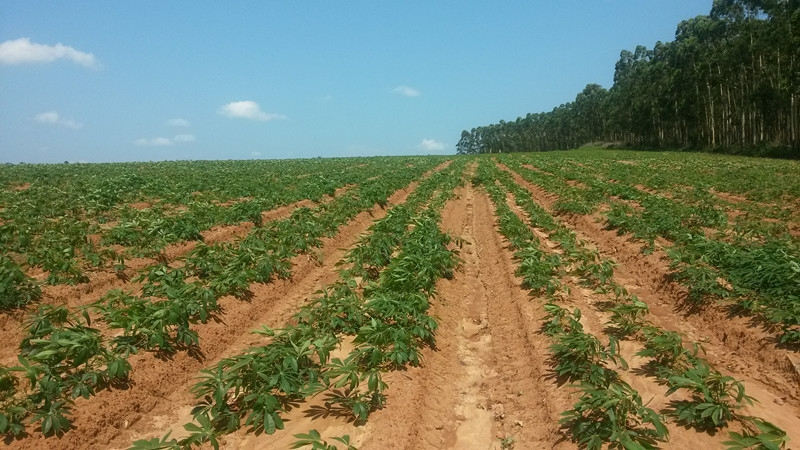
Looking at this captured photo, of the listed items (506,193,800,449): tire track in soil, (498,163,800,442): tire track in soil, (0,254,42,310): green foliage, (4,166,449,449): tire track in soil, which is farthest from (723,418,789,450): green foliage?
(0,254,42,310): green foliage

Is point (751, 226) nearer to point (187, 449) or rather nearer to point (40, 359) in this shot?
point (187, 449)

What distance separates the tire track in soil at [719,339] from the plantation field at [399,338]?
0.09 ft

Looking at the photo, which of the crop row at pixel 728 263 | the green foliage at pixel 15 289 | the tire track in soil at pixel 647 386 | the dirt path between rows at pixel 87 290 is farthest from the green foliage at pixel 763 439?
the green foliage at pixel 15 289

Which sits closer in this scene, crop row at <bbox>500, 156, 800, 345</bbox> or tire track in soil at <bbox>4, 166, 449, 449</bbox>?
tire track in soil at <bbox>4, 166, 449, 449</bbox>

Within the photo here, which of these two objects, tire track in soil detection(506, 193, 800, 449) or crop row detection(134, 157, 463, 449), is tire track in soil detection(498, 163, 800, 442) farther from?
crop row detection(134, 157, 463, 449)

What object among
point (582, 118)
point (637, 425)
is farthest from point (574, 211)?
point (582, 118)

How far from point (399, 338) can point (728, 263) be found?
18.8 ft

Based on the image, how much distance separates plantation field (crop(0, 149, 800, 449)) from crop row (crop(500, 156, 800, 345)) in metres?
0.04

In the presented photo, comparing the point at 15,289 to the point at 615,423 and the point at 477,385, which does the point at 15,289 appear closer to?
the point at 477,385

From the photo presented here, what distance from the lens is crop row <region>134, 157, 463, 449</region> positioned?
391cm

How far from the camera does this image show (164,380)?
4691 millimetres

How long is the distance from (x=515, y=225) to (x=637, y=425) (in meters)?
8.14

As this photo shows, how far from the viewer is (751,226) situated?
955 cm

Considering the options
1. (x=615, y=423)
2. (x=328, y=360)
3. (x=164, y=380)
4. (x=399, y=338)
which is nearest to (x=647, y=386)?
(x=615, y=423)
